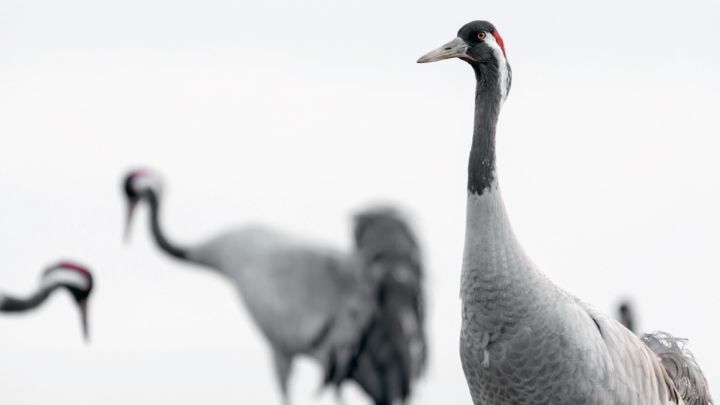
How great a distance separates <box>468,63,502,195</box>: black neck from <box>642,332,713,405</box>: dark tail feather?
131 cm

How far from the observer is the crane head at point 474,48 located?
224 inches

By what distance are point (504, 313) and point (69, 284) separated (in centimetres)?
536

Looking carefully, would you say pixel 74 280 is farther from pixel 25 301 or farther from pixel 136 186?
pixel 136 186

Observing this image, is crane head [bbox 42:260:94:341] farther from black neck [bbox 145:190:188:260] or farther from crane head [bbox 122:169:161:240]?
crane head [bbox 122:169:161:240]

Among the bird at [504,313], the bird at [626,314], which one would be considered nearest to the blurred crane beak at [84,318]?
the bird at [504,313]

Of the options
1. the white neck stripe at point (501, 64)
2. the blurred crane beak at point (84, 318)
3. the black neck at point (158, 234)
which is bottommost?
the blurred crane beak at point (84, 318)

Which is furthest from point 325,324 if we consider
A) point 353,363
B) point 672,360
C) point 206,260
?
point 672,360

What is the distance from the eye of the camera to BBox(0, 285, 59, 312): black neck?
9852mm

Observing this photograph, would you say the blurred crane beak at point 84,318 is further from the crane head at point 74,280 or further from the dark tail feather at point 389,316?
the dark tail feather at point 389,316

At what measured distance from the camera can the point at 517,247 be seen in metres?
5.64

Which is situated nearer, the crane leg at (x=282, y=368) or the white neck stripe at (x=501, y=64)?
the white neck stripe at (x=501, y=64)

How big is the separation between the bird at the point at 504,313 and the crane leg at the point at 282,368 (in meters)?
4.76

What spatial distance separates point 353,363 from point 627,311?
18.2ft

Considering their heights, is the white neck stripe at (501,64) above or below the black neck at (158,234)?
above
